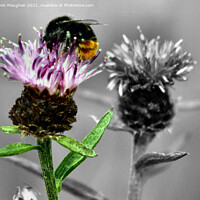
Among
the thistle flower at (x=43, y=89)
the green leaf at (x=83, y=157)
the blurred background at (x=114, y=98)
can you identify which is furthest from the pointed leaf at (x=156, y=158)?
the blurred background at (x=114, y=98)

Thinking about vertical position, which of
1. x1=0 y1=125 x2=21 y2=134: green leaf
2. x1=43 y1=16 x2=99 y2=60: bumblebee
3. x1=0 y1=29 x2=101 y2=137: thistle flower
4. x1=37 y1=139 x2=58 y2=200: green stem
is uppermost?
x1=43 y1=16 x2=99 y2=60: bumblebee

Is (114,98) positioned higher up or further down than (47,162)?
higher up

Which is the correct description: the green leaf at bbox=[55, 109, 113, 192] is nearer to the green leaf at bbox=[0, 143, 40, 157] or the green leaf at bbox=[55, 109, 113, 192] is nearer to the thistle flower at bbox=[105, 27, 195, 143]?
the green leaf at bbox=[0, 143, 40, 157]

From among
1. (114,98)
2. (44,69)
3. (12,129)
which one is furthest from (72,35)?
(114,98)

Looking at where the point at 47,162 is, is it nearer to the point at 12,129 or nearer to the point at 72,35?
the point at 12,129

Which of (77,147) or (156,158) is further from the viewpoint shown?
(156,158)

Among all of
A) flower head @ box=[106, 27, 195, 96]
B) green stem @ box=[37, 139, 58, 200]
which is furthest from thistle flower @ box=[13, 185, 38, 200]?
flower head @ box=[106, 27, 195, 96]

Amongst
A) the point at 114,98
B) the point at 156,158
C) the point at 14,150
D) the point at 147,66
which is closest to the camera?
the point at 14,150
